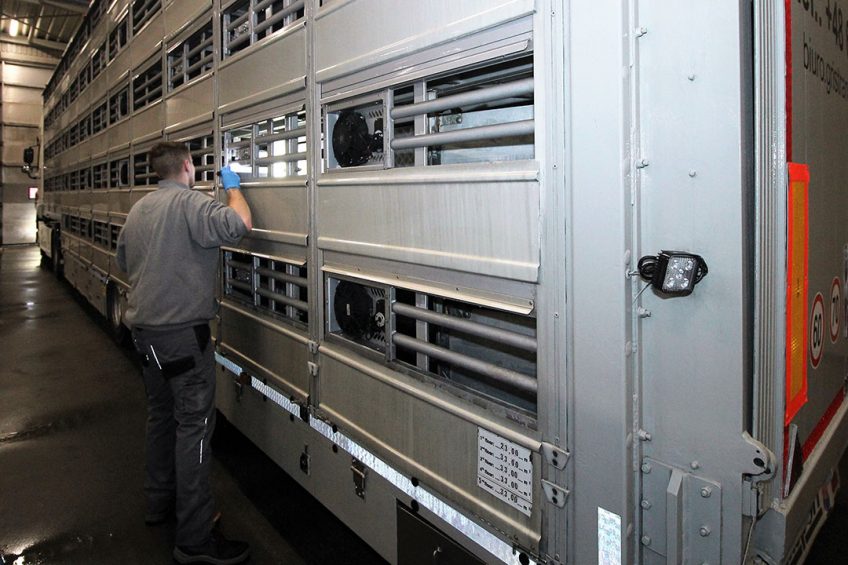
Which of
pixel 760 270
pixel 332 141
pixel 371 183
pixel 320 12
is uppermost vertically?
pixel 320 12

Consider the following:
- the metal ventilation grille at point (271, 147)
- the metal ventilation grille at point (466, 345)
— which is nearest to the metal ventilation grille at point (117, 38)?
the metal ventilation grille at point (271, 147)

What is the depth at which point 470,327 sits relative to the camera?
178 centimetres

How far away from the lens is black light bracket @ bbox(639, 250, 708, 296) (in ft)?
4.18

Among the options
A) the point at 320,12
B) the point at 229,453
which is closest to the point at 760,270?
the point at 320,12

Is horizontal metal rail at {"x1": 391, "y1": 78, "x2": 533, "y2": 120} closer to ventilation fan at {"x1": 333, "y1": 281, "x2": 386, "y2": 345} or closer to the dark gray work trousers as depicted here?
ventilation fan at {"x1": 333, "y1": 281, "x2": 386, "y2": 345}

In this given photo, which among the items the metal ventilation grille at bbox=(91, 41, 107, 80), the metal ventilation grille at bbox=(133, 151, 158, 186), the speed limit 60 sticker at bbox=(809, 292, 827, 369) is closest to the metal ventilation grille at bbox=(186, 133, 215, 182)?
the metal ventilation grille at bbox=(133, 151, 158, 186)

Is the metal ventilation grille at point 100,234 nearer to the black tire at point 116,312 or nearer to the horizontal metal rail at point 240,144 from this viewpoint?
the black tire at point 116,312

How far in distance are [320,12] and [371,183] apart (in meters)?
0.86

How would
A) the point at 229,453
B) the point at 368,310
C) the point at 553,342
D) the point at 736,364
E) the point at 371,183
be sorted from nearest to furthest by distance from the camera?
1. the point at 736,364
2. the point at 553,342
3. the point at 371,183
4. the point at 368,310
5. the point at 229,453

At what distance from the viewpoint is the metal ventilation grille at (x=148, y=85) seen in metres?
4.84

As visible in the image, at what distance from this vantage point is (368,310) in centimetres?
231

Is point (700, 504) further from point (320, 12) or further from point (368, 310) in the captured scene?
point (320, 12)

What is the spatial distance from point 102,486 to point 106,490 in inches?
2.6

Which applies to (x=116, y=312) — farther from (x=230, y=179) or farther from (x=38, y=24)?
(x=38, y=24)
